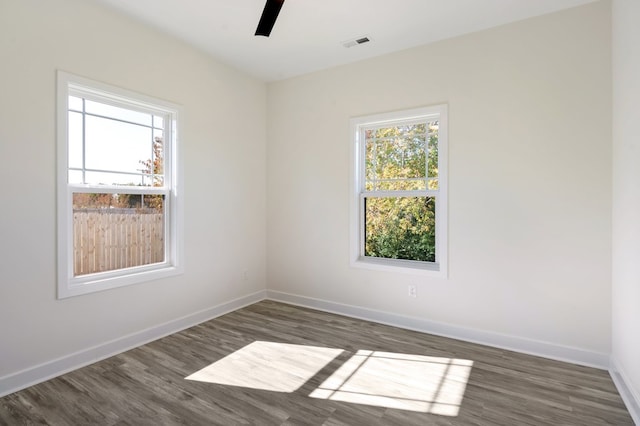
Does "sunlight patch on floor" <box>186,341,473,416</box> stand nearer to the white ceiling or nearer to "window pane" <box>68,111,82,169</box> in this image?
"window pane" <box>68,111,82,169</box>

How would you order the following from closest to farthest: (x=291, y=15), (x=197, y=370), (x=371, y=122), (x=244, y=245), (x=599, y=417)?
(x=599, y=417)
(x=197, y=370)
(x=291, y=15)
(x=371, y=122)
(x=244, y=245)

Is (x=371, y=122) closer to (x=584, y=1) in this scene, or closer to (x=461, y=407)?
(x=584, y=1)

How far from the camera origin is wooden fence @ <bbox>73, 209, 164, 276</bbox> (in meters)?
2.82

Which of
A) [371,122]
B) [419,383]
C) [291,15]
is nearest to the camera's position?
[419,383]

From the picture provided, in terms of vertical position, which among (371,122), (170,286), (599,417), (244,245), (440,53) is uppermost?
(440,53)

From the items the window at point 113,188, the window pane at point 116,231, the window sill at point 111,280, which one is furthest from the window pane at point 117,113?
the window sill at point 111,280

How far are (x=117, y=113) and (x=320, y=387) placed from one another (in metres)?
2.81

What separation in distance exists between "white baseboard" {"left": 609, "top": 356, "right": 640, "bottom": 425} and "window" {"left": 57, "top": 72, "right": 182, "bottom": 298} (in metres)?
3.64

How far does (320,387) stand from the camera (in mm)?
2416

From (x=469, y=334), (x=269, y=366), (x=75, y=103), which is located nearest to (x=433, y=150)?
(x=469, y=334)

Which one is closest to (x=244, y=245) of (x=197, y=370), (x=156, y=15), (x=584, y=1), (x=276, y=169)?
(x=276, y=169)

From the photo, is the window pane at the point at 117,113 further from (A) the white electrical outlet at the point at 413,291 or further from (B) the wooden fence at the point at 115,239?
(A) the white electrical outlet at the point at 413,291

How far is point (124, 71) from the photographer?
2.98m

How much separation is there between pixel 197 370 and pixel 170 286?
1.07 metres
